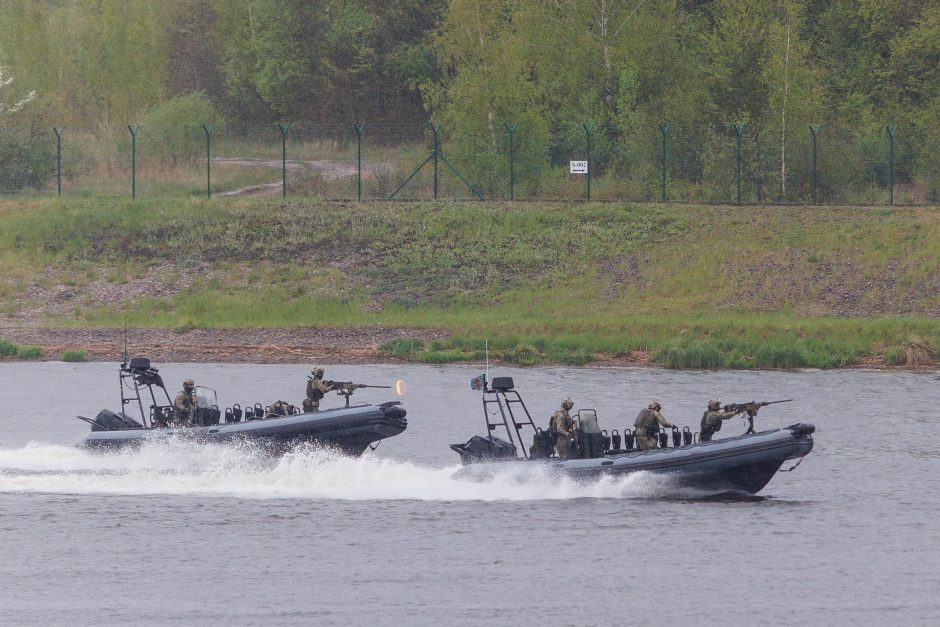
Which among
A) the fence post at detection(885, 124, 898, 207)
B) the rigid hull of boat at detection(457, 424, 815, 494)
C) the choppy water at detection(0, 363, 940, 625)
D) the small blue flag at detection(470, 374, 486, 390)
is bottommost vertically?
the choppy water at detection(0, 363, 940, 625)

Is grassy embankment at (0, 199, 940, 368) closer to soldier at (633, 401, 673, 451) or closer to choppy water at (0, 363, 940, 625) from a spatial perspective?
choppy water at (0, 363, 940, 625)

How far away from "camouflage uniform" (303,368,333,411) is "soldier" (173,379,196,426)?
6.77 ft

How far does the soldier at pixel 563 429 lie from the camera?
82.9ft

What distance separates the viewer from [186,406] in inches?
1105

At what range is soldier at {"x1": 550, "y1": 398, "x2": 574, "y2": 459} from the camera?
25.3 m

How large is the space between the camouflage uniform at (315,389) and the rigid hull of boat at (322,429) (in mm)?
432

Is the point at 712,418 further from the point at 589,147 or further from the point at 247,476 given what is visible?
the point at 589,147

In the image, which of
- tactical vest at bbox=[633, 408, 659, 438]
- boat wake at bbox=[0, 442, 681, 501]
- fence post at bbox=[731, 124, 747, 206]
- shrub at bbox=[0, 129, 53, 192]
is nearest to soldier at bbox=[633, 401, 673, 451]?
tactical vest at bbox=[633, 408, 659, 438]

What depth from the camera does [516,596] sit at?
2072 cm

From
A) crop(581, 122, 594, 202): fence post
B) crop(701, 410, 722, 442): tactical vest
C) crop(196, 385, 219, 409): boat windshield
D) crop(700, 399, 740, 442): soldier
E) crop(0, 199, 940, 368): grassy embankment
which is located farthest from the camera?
crop(581, 122, 594, 202): fence post

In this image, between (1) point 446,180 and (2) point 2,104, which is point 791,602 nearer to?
(1) point 446,180

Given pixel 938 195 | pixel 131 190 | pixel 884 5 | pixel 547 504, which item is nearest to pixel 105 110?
pixel 131 190

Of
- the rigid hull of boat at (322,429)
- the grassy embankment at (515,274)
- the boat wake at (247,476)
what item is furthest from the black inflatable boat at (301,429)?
the grassy embankment at (515,274)

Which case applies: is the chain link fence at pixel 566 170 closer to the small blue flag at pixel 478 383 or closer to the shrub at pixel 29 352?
the shrub at pixel 29 352
